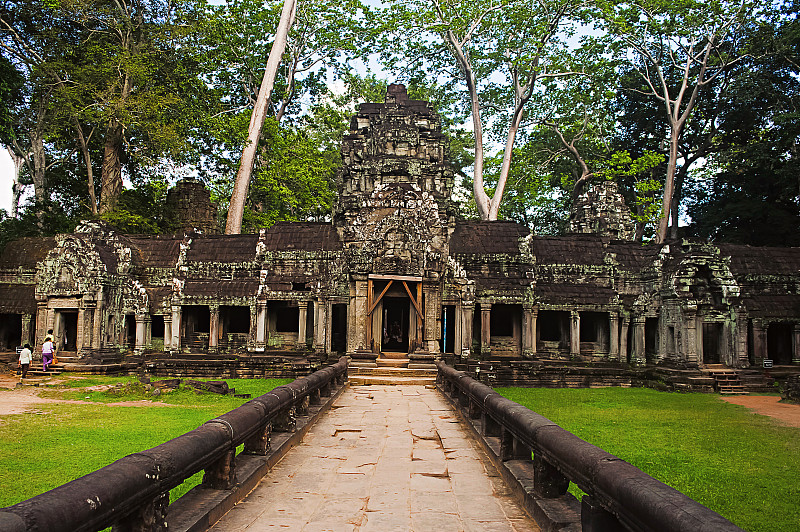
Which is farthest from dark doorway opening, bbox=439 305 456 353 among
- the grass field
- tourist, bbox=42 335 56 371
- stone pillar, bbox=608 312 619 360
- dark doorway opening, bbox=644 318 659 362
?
tourist, bbox=42 335 56 371

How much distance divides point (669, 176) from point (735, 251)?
11.6 m

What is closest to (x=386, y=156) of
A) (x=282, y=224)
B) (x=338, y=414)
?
(x=282, y=224)

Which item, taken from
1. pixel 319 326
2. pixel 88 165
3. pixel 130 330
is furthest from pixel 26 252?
pixel 319 326

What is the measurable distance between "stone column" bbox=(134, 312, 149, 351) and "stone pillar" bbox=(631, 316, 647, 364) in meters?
18.7

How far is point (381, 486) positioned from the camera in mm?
5852

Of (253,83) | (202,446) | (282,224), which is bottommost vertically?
(202,446)

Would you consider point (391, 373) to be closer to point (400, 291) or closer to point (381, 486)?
point (400, 291)

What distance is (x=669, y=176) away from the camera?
110 feet

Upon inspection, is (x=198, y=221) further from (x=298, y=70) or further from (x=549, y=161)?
(x=549, y=161)

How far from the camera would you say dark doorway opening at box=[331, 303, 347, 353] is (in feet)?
74.8

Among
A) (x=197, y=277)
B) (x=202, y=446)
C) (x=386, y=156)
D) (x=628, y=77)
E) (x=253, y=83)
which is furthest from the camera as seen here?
(x=628, y=77)

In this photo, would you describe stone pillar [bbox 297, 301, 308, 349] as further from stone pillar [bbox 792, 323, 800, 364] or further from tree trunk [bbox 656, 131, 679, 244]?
tree trunk [bbox 656, 131, 679, 244]

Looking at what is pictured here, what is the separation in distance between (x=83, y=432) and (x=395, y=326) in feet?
50.5

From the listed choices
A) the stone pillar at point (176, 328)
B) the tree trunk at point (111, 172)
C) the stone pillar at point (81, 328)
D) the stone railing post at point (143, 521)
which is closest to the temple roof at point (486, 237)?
the stone pillar at point (176, 328)
